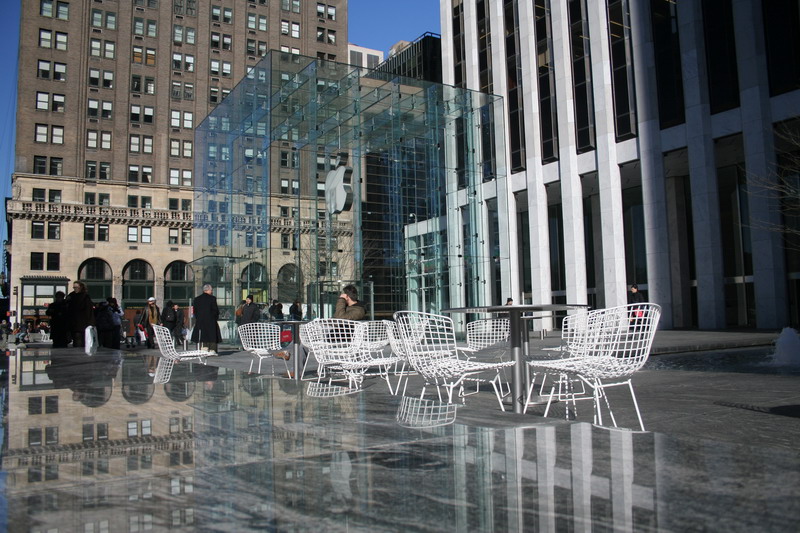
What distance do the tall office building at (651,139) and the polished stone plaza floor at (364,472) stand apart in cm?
2290

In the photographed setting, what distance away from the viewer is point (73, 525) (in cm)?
182

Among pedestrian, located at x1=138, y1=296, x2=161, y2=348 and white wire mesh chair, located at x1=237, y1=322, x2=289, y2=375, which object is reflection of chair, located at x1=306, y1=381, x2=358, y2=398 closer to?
white wire mesh chair, located at x1=237, y1=322, x2=289, y2=375

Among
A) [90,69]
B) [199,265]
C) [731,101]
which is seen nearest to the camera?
[731,101]

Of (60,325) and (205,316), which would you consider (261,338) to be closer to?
(205,316)

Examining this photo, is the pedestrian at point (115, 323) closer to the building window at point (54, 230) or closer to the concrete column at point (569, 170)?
the concrete column at point (569, 170)

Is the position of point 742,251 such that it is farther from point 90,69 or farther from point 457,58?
point 90,69

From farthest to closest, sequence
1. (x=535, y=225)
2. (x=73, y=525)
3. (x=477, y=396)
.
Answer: (x=535, y=225) < (x=477, y=396) < (x=73, y=525)

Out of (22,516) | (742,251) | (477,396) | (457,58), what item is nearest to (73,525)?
(22,516)

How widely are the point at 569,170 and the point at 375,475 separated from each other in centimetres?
3045

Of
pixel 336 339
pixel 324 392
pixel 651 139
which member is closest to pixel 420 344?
pixel 324 392

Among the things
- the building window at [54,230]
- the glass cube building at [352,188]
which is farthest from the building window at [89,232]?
the glass cube building at [352,188]

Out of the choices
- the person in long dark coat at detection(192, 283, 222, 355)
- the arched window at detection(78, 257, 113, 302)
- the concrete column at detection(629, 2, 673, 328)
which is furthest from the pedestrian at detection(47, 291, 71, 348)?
the arched window at detection(78, 257, 113, 302)

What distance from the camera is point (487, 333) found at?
9.55 m

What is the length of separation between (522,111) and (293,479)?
3339cm
